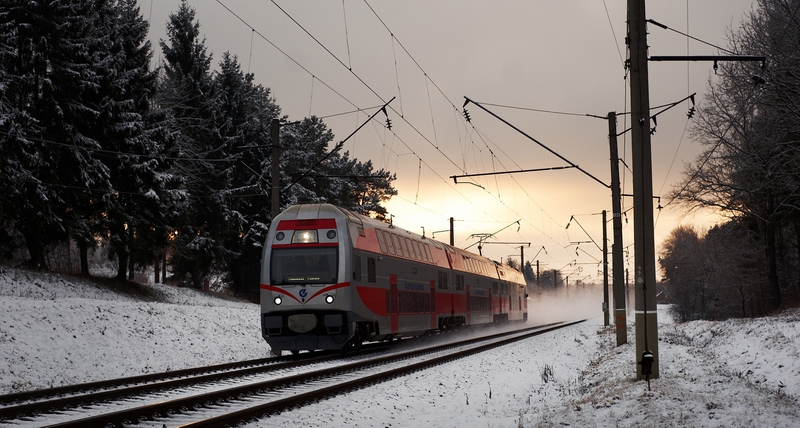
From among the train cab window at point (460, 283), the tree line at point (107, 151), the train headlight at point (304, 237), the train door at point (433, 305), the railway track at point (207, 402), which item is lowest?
the railway track at point (207, 402)

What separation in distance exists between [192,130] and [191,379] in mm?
37926

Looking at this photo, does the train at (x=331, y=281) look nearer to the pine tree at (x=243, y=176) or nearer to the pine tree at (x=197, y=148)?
the pine tree at (x=197, y=148)

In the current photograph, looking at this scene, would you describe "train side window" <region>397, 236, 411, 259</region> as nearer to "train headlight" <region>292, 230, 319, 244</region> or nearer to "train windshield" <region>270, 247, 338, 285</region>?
"train headlight" <region>292, 230, 319, 244</region>

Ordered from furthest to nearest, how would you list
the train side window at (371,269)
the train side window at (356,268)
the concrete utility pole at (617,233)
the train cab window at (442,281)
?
1. the train cab window at (442,281)
2. the concrete utility pole at (617,233)
3. the train side window at (371,269)
4. the train side window at (356,268)

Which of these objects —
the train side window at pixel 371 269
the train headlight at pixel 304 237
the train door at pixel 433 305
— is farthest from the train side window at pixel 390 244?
the train door at pixel 433 305

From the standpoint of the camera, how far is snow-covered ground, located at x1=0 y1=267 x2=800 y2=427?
10336 millimetres

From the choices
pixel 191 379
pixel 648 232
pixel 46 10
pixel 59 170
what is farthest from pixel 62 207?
pixel 648 232

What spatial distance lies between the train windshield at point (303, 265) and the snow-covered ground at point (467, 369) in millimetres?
3227

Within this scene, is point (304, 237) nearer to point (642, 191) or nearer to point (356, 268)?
point (356, 268)

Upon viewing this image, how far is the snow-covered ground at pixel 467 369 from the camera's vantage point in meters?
10.3

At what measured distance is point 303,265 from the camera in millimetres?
20469

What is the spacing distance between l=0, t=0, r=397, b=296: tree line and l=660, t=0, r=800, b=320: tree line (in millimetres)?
15645

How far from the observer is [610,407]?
10.5 m

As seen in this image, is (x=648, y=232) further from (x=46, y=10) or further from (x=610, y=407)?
(x=46, y=10)
